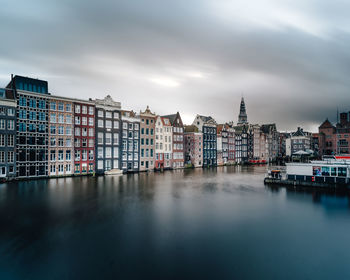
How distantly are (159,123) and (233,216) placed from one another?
5522cm

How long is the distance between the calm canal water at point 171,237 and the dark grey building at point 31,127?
710 inches

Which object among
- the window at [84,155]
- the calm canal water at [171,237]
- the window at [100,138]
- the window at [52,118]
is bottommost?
the calm canal water at [171,237]

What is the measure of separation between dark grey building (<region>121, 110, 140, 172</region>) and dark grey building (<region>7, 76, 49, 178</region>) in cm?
2046

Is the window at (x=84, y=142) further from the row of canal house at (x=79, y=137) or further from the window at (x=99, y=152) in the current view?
the window at (x=99, y=152)

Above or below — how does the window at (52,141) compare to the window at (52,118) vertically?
below

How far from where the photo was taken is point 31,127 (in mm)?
50938

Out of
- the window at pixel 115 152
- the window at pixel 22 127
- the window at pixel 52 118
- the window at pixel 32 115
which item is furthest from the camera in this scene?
the window at pixel 115 152

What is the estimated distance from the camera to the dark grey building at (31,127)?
161ft

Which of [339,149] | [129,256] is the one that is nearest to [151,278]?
[129,256]

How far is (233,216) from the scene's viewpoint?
25375mm

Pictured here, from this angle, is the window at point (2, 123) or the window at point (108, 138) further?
the window at point (108, 138)

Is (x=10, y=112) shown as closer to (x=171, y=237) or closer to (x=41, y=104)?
(x=41, y=104)

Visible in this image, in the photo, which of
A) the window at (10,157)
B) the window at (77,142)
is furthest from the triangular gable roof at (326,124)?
the window at (10,157)

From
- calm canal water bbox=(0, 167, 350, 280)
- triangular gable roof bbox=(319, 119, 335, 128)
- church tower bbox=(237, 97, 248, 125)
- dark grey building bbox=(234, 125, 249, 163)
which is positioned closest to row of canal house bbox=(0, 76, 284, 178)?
calm canal water bbox=(0, 167, 350, 280)
